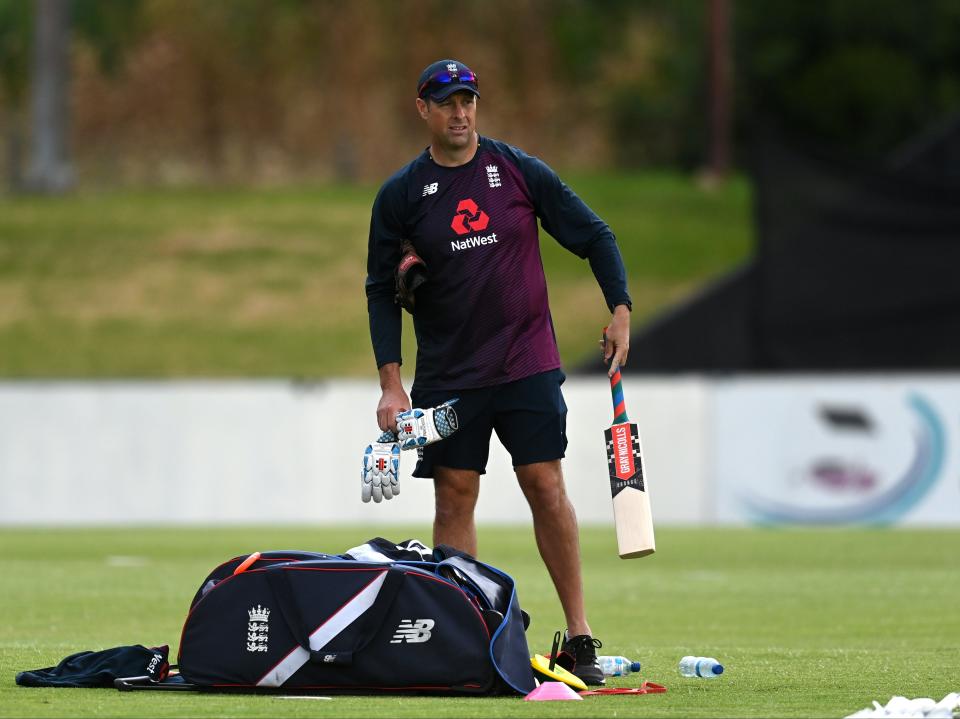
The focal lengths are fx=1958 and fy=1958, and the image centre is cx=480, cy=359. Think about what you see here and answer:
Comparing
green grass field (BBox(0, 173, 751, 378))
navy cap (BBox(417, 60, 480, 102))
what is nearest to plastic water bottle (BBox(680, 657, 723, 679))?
navy cap (BBox(417, 60, 480, 102))

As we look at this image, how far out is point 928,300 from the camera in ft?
68.5

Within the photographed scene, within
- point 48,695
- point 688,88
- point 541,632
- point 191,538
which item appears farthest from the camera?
point 688,88

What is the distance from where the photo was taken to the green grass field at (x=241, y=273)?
97.6 ft

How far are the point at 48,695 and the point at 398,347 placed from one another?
1917 millimetres

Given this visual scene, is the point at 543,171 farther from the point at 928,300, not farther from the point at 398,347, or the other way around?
the point at 928,300

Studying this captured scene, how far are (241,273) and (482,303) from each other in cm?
2610

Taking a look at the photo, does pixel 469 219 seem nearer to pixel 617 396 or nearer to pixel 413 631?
pixel 617 396

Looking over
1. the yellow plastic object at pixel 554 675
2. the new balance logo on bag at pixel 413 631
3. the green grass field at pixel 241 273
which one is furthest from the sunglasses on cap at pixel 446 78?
the green grass field at pixel 241 273

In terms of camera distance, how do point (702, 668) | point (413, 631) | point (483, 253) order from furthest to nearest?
point (483, 253) → point (702, 668) → point (413, 631)

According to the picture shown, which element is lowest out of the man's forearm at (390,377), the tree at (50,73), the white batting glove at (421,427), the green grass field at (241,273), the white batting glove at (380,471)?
the white batting glove at (380,471)

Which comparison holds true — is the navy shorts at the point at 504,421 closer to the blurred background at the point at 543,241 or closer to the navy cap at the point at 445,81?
the navy cap at the point at 445,81

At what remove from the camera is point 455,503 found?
716 centimetres

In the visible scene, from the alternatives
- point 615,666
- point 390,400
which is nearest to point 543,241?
point 390,400

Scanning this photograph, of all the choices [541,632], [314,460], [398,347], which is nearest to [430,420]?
[398,347]
